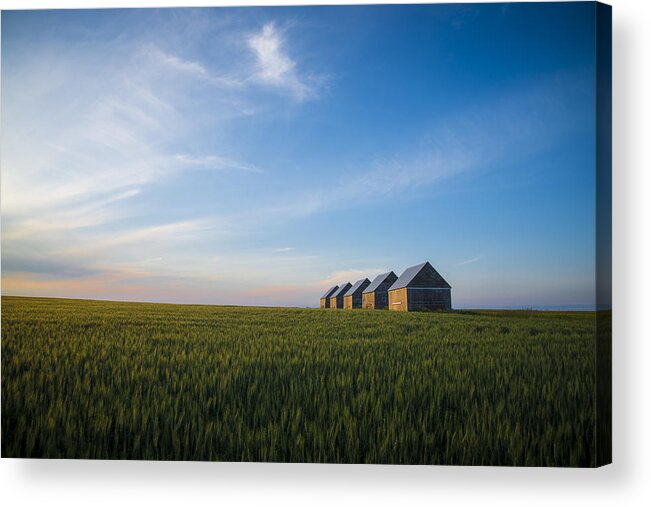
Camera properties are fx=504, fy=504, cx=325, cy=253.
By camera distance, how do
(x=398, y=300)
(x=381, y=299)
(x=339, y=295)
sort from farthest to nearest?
(x=398, y=300), (x=381, y=299), (x=339, y=295)

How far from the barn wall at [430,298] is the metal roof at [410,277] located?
0.06 meters

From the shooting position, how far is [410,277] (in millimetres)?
4387

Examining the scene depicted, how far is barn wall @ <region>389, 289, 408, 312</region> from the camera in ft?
15.3

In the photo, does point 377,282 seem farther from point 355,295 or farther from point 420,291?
point 420,291

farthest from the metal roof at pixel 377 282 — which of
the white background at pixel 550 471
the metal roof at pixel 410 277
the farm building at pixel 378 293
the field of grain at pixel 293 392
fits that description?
the white background at pixel 550 471

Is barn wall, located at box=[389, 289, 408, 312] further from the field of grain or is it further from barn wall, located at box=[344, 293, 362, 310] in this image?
the field of grain

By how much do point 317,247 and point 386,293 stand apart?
0.89 metres

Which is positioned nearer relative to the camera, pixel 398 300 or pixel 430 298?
pixel 430 298

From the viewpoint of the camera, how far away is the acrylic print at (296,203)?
12.6 ft

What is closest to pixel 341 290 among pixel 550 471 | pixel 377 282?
pixel 377 282

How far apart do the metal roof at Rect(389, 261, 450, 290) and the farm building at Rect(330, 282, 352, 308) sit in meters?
0.49

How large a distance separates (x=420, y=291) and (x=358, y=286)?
53cm

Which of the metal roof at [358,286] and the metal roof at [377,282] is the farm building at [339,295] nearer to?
the metal roof at [358,286]

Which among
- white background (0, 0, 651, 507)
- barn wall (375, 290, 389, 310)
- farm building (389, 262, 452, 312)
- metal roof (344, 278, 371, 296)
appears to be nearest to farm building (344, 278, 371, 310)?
metal roof (344, 278, 371, 296)
